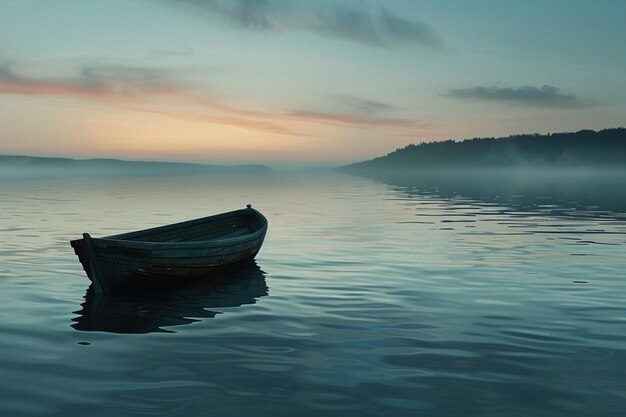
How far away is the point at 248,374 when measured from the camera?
945 centimetres

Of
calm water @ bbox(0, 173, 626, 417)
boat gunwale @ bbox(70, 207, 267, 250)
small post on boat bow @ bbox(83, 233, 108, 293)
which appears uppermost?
boat gunwale @ bbox(70, 207, 267, 250)

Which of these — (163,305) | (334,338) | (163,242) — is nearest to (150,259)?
(163,305)

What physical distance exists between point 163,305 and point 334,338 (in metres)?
5.60

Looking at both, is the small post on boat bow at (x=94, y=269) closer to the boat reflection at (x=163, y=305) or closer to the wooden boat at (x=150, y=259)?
the wooden boat at (x=150, y=259)

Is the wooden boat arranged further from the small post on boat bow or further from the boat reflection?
the boat reflection

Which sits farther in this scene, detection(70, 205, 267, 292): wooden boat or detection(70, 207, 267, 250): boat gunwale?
detection(70, 205, 267, 292): wooden boat

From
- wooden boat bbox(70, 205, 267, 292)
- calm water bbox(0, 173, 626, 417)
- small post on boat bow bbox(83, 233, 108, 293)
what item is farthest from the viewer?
wooden boat bbox(70, 205, 267, 292)

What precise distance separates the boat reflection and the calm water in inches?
3.2

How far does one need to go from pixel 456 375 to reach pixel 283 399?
307 cm

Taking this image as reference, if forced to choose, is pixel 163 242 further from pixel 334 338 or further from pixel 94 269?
pixel 334 338

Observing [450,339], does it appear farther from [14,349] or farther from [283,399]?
[14,349]

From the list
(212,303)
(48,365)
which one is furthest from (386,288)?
(48,365)

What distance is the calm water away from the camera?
27.5ft

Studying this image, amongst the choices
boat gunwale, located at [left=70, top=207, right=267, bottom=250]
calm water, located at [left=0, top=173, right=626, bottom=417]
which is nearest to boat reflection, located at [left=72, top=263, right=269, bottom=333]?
calm water, located at [left=0, top=173, right=626, bottom=417]
